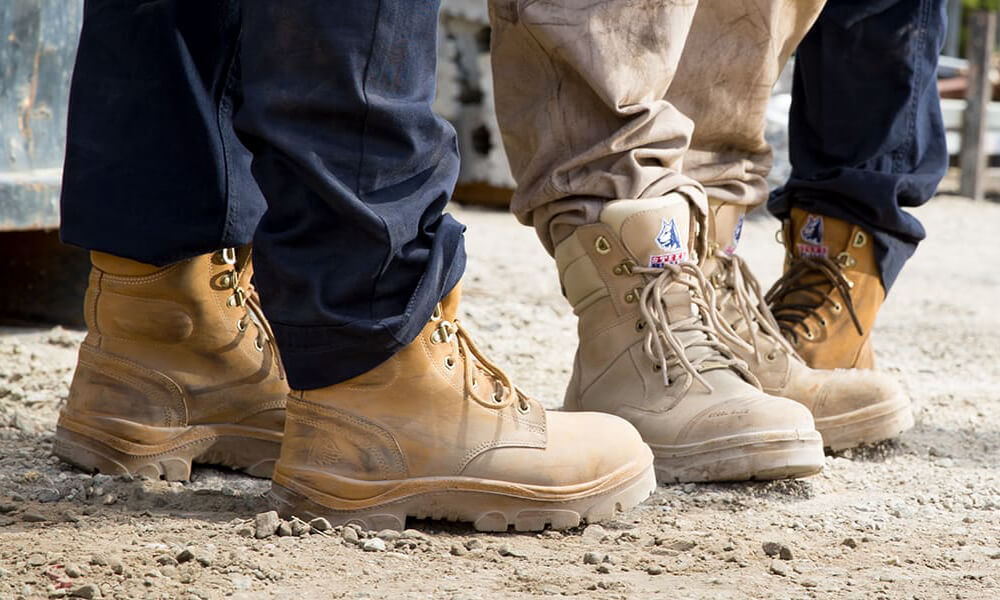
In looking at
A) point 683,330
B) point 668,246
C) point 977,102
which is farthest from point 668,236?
point 977,102

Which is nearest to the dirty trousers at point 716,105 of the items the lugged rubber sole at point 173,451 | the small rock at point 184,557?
the lugged rubber sole at point 173,451

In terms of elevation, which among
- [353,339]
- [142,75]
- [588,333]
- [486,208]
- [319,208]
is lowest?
[486,208]

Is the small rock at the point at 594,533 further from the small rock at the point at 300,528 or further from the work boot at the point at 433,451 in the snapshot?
the small rock at the point at 300,528

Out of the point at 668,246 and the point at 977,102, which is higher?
the point at 668,246

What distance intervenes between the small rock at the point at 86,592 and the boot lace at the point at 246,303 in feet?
1.73

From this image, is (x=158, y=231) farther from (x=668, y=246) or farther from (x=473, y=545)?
(x=668, y=246)

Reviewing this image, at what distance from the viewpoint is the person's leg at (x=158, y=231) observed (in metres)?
1.60

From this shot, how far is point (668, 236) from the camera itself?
1768mm

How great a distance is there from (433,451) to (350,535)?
0.45ft

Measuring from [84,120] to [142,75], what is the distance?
10cm

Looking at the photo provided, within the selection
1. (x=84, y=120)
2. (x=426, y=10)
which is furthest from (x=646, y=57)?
(x=84, y=120)

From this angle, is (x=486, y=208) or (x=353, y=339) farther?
(x=486, y=208)

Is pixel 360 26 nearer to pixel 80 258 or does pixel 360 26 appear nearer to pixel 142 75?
pixel 142 75

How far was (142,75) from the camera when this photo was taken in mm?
1603
